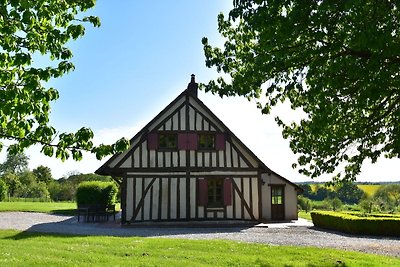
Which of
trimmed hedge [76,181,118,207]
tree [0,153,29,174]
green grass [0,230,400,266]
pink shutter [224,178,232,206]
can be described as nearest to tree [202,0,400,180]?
green grass [0,230,400,266]

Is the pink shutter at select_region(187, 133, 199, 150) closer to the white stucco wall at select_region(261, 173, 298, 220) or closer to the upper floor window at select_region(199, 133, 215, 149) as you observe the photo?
the upper floor window at select_region(199, 133, 215, 149)

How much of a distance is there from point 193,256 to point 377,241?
8.13m

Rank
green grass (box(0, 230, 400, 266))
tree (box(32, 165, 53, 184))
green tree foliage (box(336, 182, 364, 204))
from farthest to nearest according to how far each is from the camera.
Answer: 1. tree (box(32, 165, 53, 184))
2. green tree foliage (box(336, 182, 364, 204))
3. green grass (box(0, 230, 400, 266))

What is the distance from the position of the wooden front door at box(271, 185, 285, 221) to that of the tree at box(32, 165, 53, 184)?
5164 cm

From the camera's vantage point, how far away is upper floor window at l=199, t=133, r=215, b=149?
2184 cm

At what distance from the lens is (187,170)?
69.7ft

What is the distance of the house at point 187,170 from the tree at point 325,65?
9592 mm

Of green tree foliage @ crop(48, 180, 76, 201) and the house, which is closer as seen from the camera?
the house

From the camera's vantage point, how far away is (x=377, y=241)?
15258mm

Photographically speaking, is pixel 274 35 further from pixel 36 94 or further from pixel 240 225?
pixel 240 225

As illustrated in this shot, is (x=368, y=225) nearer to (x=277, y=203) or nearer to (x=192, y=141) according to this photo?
(x=277, y=203)

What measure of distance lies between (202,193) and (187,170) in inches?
54.4

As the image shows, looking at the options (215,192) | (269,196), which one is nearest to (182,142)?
(215,192)

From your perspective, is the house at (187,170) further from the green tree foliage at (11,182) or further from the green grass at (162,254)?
the green tree foliage at (11,182)
